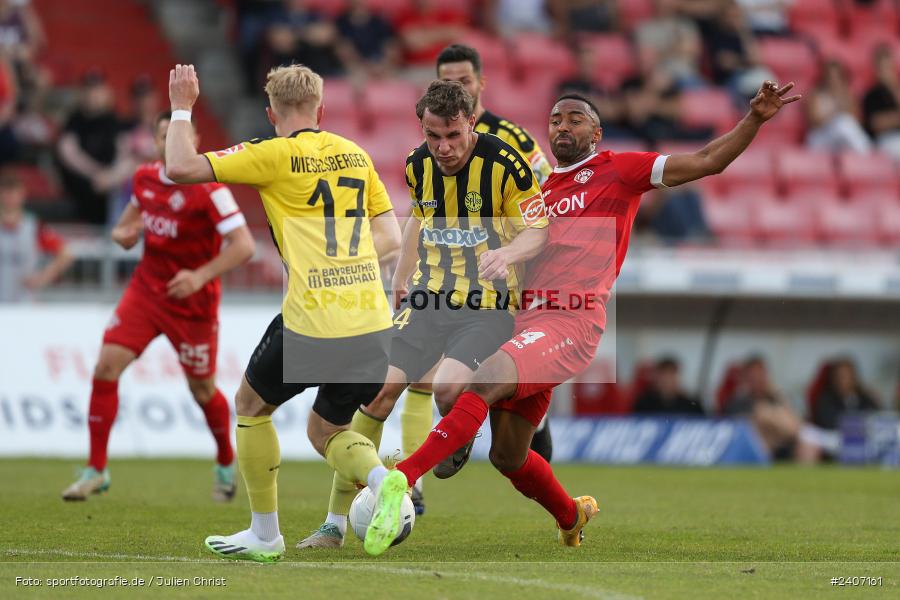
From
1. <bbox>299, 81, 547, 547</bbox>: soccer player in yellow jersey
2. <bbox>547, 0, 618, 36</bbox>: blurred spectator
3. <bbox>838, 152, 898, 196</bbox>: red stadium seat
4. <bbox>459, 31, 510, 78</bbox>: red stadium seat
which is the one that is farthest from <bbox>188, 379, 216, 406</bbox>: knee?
<bbox>547, 0, 618, 36</bbox>: blurred spectator

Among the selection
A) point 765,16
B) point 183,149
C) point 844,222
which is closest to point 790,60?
point 765,16

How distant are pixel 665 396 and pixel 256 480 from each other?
9866 millimetres

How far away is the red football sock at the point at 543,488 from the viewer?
→ 737 centimetres

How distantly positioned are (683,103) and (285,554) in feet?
44.5

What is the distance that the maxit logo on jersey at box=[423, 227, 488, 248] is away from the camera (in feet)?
23.9

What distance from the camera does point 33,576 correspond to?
5938 millimetres

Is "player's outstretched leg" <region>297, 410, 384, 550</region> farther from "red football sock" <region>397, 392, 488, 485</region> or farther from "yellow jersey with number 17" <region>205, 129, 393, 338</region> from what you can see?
"yellow jersey with number 17" <region>205, 129, 393, 338</region>

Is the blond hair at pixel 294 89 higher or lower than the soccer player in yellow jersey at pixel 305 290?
higher

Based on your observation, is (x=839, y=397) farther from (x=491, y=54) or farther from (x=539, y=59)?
(x=491, y=54)

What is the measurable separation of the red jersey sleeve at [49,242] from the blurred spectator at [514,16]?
8.51 m

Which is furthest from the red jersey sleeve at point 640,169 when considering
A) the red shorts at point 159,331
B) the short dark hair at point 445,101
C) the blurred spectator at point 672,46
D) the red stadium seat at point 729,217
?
the blurred spectator at point 672,46

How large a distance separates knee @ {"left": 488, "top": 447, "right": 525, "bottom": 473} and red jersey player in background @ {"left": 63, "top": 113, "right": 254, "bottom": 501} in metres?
3.11

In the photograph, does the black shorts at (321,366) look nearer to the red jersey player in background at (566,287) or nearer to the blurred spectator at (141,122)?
the red jersey player in background at (566,287)

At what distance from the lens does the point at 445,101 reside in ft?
22.9
